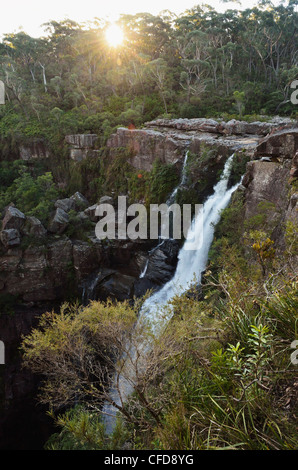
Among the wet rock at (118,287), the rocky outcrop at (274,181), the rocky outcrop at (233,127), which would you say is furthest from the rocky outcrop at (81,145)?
the rocky outcrop at (274,181)

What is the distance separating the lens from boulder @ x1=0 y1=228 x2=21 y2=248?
45.0 feet

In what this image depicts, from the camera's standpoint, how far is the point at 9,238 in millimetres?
13742

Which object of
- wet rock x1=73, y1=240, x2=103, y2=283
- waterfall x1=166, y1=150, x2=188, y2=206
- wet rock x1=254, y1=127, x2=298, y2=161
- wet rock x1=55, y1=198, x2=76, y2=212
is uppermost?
wet rock x1=254, y1=127, x2=298, y2=161

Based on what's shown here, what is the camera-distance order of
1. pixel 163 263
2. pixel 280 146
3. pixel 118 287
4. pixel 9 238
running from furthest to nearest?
1. pixel 118 287
2. pixel 9 238
3. pixel 163 263
4. pixel 280 146

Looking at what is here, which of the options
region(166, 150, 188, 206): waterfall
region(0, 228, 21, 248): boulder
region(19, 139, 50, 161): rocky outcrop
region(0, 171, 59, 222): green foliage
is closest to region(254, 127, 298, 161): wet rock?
region(166, 150, 188, 206): waterfall

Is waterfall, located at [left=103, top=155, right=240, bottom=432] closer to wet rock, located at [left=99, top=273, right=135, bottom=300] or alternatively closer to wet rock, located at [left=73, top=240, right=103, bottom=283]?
wet rock, located at [left=99, top=273, right=135, bottom=300]

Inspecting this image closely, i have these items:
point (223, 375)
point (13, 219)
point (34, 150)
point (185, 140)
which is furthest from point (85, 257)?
point (34, 150)

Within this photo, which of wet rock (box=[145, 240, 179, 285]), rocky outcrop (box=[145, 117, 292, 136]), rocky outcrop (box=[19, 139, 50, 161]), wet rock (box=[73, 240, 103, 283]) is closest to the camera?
wet rock (box=[145, 240, 179, 285])

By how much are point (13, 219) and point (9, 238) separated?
1.12 meters

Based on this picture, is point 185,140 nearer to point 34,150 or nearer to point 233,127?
point 233,127

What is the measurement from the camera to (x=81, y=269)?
576 inches

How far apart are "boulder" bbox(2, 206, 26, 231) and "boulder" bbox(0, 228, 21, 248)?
0.37m

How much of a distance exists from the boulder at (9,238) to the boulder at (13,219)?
37cm

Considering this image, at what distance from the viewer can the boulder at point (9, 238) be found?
1373 centimetres
